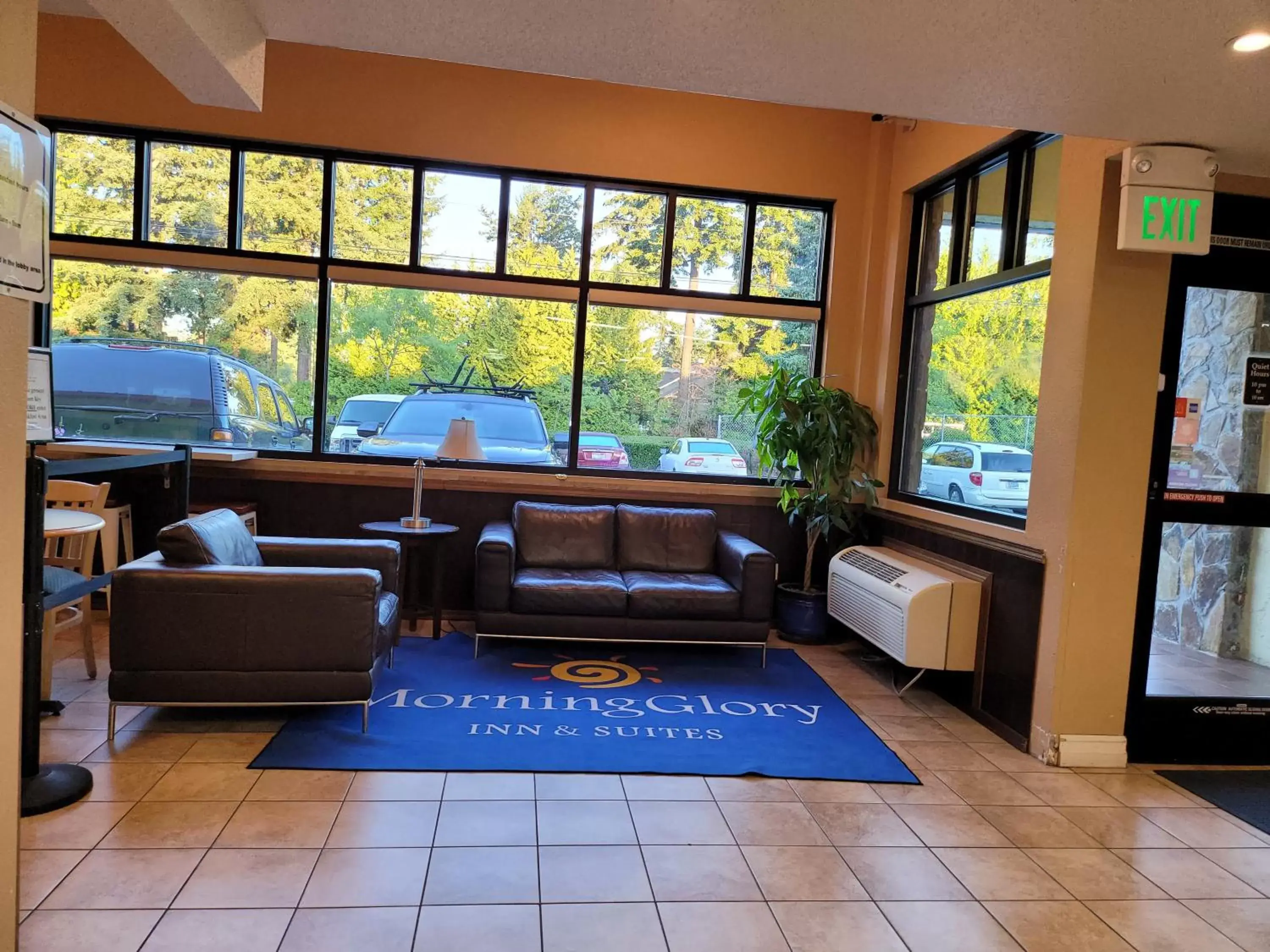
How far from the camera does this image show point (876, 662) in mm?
5020

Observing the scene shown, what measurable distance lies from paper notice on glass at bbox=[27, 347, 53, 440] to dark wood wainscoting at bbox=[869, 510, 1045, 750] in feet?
14.6

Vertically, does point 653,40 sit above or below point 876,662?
above

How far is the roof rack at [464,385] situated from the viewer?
18.0ft

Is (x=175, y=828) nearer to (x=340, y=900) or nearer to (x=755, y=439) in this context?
(x=340, y=900)

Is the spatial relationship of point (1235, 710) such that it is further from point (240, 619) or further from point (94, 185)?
point (94, 185)

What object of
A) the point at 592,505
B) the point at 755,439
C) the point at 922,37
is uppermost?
the point at 922,37

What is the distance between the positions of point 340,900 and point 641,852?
3.08 ft

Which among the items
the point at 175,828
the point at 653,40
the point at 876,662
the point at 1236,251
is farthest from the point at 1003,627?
the point at 175,828

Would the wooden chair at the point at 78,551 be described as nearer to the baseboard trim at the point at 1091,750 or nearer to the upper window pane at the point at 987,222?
the baseboard trim at the point at 1091,750

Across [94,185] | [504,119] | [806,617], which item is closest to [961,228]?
[806,617]

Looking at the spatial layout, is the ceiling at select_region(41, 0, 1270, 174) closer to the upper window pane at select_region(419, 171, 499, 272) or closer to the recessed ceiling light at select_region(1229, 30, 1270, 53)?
the recessed ceiling light at select_region(1229, 30, 1270, 53)

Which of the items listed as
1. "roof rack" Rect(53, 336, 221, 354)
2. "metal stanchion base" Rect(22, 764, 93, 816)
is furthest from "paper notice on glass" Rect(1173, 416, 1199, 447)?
"roof rack" Rect(53, 336, 221, 354)

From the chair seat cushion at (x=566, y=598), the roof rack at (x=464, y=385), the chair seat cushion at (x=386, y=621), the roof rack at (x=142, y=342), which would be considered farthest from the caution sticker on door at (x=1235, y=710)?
the roof rack at (x=142, y=342)

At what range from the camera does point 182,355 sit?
5.26m
